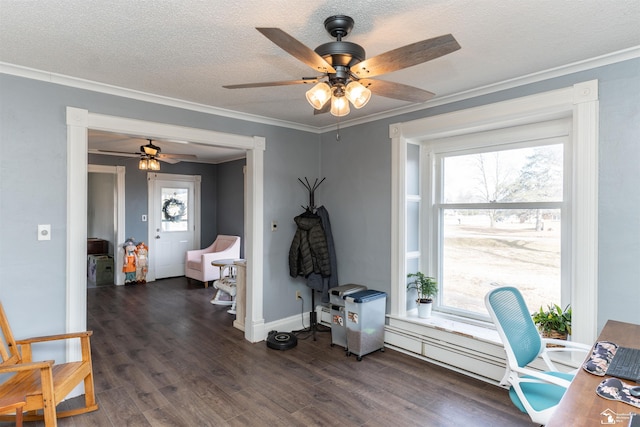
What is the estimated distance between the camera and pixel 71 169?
2.70m

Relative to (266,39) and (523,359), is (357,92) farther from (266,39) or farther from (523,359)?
(523,359)

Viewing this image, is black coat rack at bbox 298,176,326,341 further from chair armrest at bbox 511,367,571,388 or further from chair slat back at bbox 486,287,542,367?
chair armrest at bbox 511,367,571,388

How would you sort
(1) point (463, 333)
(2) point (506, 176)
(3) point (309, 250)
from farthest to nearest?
(3) point (309, 250) → (2) point (506, 176) → (1) point (463, 333)

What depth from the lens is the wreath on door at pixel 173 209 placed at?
7.11 metres

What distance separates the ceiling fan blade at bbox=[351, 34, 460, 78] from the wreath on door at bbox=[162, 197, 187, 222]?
20.5ft

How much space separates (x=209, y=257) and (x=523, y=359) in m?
5.45

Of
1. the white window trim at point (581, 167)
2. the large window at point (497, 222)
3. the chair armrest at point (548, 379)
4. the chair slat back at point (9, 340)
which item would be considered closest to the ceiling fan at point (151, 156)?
the chair slat back at point (9, 340)

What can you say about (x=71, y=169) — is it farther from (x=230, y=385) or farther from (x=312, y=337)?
(x=312, y=337)

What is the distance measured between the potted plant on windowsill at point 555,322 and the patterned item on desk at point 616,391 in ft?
4.48

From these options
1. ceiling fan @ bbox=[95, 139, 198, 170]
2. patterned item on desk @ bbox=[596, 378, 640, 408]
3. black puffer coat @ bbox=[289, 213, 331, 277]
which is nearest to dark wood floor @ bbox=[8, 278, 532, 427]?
black puffer coat @ bbox=[289, 213, 331, 277]

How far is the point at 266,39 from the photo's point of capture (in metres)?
2.05

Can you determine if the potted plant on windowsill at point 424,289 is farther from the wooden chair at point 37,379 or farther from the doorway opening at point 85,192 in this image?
the wooden chair at point 37,379

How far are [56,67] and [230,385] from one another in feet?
8.84

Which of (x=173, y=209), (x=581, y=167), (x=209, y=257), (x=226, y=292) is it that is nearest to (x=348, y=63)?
(x=581, y=167)
